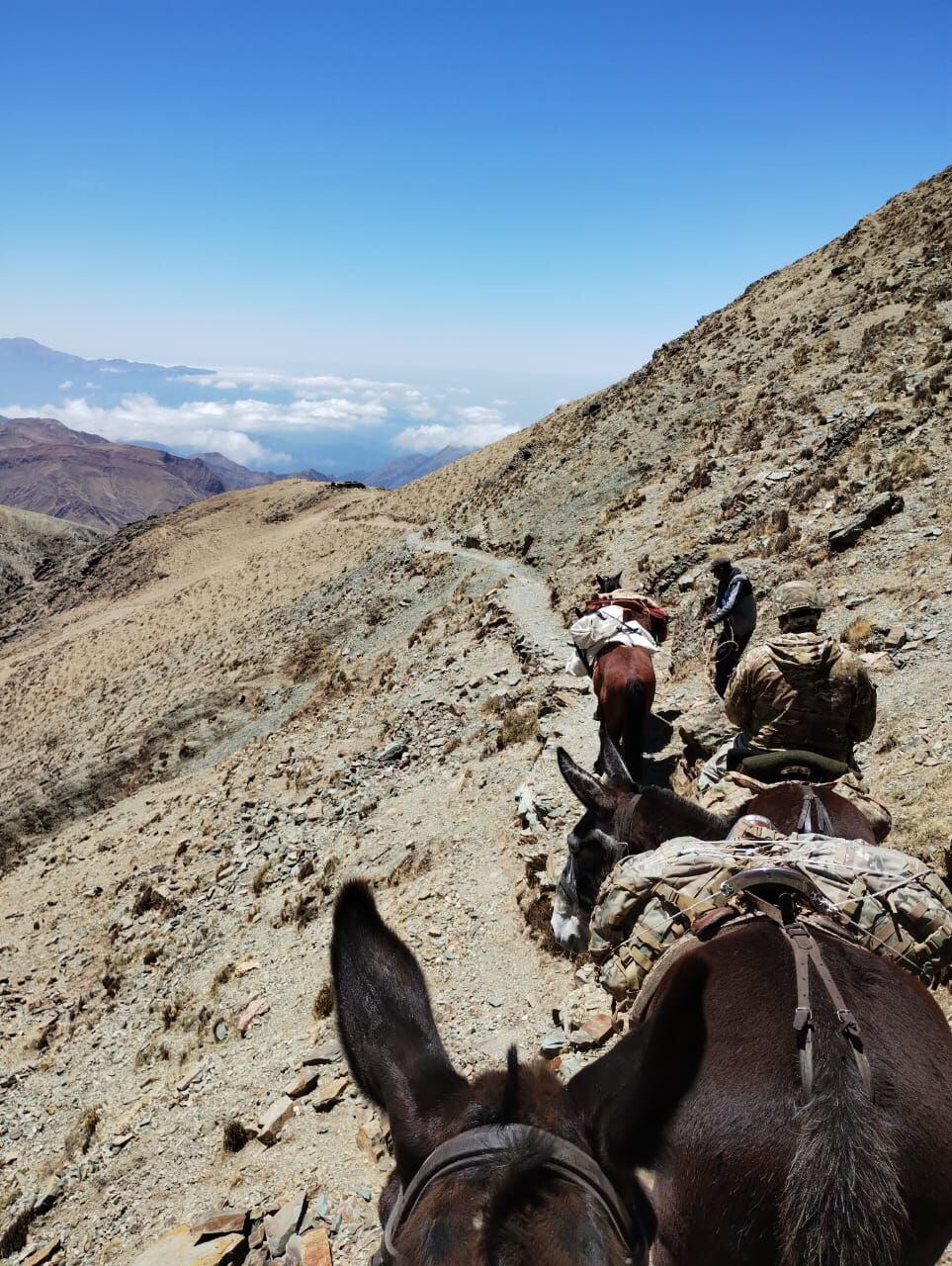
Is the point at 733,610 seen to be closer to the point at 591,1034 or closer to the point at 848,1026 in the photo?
the point at 591,1034

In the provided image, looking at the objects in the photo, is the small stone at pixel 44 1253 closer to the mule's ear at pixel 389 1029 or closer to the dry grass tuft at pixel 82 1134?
the dry grass tuft at pixel 82 1134

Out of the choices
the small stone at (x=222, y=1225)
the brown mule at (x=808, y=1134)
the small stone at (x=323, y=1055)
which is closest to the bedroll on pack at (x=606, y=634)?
the small stone at (x=323, y=1055)

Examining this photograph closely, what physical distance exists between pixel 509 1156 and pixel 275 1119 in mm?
5468

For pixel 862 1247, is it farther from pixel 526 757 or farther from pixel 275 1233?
pixel 526 757

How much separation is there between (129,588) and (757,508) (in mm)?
50841

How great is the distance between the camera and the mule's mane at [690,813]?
14.1ft

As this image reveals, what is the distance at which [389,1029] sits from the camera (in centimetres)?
233

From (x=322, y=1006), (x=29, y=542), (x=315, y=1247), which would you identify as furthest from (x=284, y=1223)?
(x=29, y=542)

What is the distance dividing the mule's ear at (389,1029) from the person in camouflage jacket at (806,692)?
378 centimetres

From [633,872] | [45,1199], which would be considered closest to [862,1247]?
[633,872]

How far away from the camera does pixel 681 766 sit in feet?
30.6

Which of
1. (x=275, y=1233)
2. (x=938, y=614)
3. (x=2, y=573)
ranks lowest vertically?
(x=2, y=573)

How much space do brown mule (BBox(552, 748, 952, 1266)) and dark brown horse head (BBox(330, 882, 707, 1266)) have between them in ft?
0.60

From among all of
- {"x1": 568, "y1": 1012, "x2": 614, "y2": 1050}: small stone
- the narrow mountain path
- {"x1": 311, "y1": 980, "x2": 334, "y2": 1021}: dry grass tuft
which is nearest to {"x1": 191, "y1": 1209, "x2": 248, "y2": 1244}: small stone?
{"x1": 311, "y1": 980, "x2": 334, "y2": 1021}: dry grass tuft
